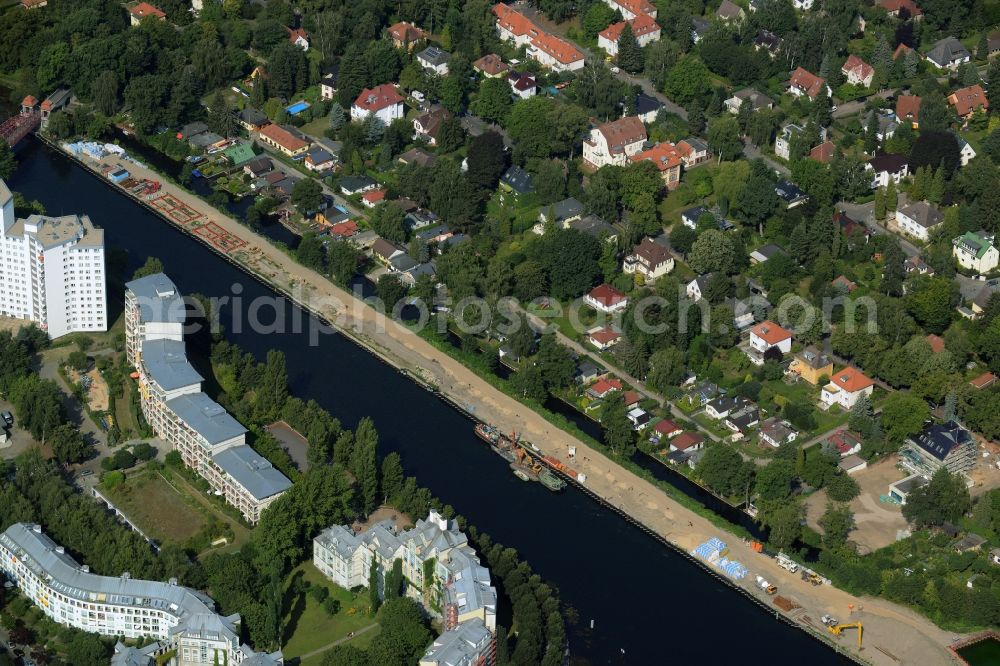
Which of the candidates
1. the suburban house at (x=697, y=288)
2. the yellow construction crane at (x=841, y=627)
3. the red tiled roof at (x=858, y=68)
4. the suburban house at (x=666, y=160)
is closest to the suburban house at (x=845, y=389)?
the suburban house at (x=697, y=288)

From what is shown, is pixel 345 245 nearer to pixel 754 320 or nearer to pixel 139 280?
pixel 139 280

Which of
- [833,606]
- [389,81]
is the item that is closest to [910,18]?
[389,81]

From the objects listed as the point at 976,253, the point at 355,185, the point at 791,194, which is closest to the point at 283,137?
the point at 355,185

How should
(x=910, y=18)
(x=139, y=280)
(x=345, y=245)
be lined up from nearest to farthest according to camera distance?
(x=139, y=280)
(x=345, y=245)
(x=910, y=18)

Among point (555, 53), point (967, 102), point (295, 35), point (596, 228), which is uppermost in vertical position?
point (967, 102)

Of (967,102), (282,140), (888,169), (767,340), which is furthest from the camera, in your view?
(967,102)

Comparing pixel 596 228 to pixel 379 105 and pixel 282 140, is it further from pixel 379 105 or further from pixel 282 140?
pixel 282 140

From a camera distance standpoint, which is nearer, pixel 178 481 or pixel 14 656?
pixel 14 656
